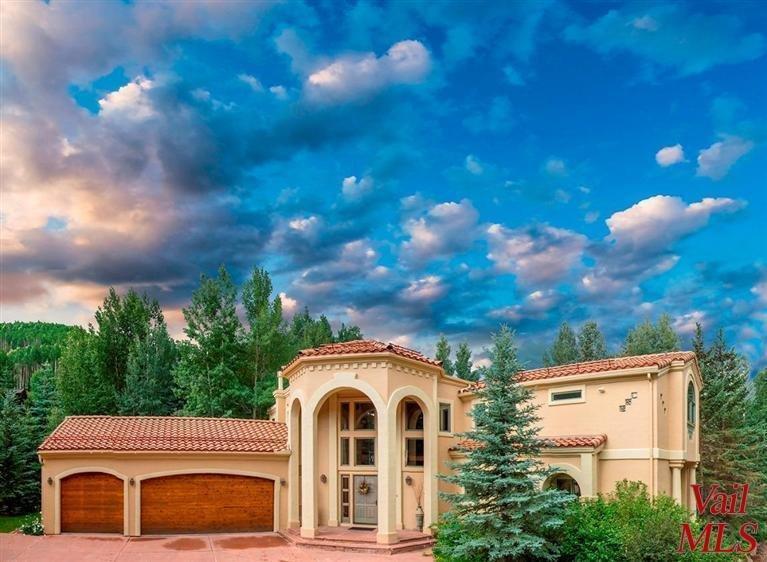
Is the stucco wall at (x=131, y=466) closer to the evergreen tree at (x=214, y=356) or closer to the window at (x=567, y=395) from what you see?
the window at (x=567, y=395)

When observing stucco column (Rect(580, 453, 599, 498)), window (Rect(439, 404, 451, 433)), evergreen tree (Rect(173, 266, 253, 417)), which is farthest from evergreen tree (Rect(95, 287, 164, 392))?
stucco column (Rect(580, 453, 599, 498))

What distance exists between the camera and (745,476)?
85.3ft

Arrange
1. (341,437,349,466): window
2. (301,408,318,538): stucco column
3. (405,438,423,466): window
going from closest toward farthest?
(301,408,318,538): stucco column, (405,438,423,466): window, (341,437,349,466): window

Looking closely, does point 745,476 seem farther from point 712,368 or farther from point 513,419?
point 513,419

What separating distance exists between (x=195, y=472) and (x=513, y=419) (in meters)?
11.2

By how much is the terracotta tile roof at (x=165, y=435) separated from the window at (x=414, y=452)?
14.2 ft

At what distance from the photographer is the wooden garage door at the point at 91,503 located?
2022 centimetres

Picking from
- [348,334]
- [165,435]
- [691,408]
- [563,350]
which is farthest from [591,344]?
[165,435]

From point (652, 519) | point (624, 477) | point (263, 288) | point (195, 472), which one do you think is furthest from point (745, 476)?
point (263, 288)

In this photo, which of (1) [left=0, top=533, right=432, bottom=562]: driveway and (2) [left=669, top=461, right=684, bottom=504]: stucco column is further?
(2) [left=669, top=461, right=684, bottom=504]: stucco column

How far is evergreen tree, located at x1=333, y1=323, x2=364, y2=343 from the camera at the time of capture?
54625mm

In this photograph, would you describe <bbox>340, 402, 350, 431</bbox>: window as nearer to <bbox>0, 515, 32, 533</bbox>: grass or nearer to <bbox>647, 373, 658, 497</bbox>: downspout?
<bbox>647, 373, 658, 497</bbox>: downspout

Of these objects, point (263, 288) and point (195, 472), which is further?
point (263, 288)

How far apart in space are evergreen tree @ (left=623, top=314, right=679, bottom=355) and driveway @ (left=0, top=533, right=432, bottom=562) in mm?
31221
